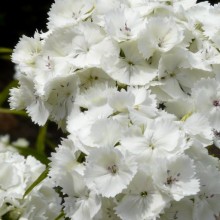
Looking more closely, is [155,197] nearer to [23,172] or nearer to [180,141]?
[180,141]

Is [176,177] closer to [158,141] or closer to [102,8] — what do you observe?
[158,141]

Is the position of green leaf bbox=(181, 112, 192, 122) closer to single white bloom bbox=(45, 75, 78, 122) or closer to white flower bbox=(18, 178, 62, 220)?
single white bloom bbox=(45, 75, 78, 122)

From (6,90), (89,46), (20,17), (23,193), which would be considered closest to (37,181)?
(23,193)

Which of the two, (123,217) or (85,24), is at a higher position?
(85,24)

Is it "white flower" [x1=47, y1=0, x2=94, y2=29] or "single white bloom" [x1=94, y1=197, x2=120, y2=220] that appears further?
"white flower" [x1=47, y1=0, x2=94, y2=29]

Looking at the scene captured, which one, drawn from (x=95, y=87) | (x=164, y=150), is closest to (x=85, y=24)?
(x=95, y=87)

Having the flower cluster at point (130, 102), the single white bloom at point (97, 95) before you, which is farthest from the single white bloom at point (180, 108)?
the single white bloom at point (97, 95)

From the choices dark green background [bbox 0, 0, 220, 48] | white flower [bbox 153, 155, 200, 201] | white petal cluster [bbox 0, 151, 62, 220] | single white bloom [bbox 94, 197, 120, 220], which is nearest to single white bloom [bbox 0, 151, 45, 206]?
Answer: white petal cluster [bbox 0, 151, 62, 220]
